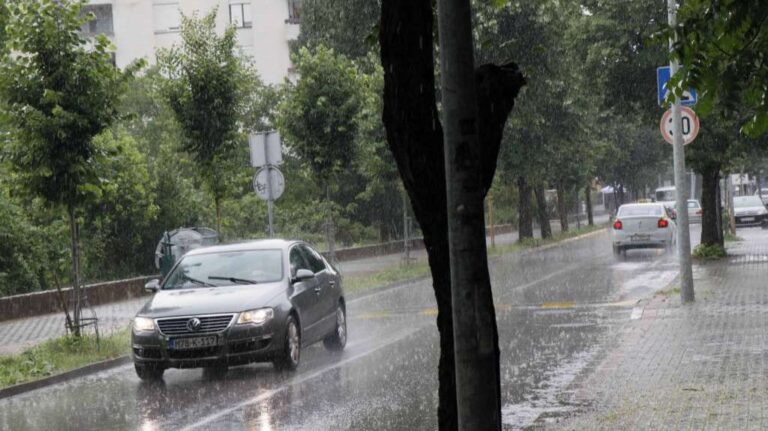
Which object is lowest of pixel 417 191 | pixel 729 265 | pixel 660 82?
pixel 729 265

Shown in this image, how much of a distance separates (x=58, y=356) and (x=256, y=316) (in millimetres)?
4120

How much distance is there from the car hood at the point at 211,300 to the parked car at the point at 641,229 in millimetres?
22803

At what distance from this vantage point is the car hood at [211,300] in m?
13.2

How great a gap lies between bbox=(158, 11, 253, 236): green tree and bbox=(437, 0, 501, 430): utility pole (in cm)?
1845

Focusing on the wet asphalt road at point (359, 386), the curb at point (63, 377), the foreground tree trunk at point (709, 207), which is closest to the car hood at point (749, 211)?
the foreground tree trunk at point (709, 207)

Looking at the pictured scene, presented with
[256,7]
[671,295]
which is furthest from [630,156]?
[671,295]

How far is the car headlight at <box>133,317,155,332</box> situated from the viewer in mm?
13203

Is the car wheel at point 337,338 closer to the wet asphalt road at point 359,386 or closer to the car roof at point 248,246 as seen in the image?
the wet asphalt road at point 359,386

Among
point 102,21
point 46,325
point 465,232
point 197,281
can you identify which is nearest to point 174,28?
point 102,21

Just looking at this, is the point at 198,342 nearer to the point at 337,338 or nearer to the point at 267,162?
the point at 337,338

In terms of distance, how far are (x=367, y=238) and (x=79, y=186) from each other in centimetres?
3225

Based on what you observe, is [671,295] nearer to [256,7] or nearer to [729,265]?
[729,265]

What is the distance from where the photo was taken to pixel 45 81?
16.5 metres

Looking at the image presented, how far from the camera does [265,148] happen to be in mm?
23094
